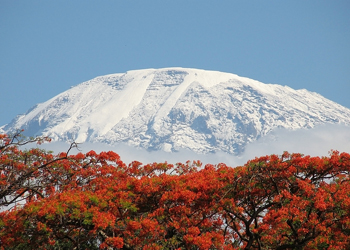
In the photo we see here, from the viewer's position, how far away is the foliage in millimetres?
17438

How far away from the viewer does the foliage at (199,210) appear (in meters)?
17.4

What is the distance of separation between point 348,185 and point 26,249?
12.5m

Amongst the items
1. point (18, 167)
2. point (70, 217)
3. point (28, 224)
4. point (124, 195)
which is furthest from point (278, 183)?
point (18, 167)

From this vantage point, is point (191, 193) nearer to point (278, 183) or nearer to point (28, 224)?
point (278, 183)

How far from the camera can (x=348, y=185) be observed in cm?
1931

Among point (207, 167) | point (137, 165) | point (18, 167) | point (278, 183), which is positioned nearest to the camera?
point (278, 183)

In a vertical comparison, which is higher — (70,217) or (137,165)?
(137,165)

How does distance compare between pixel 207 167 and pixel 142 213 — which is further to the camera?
pixel 207 167

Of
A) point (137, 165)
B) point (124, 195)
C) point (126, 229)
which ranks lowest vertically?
point (126, 229)

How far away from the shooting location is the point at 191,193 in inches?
750

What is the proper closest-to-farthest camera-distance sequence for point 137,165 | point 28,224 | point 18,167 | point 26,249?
point 28,224 → point 26,249 → point 18,167 → point 137,165

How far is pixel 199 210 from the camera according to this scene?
1997 cm

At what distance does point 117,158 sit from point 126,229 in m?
10.2

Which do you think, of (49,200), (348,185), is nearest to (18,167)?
(49,200)
